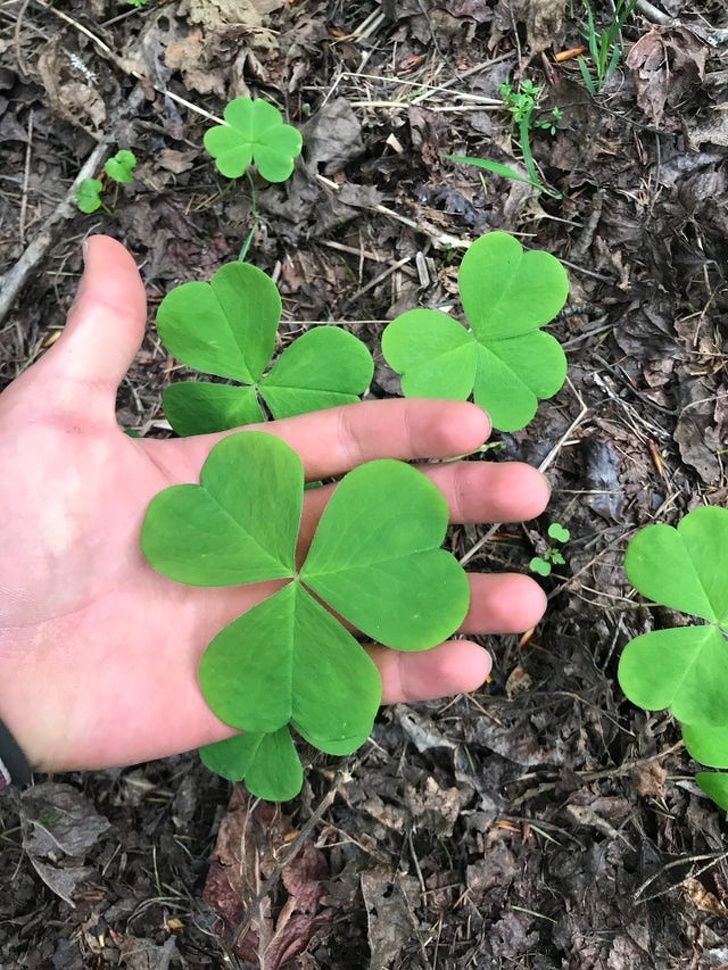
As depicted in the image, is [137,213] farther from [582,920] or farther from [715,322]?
[582,920]

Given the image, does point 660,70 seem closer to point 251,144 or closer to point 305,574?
point 251,144

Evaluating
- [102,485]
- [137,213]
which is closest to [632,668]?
[102,485]

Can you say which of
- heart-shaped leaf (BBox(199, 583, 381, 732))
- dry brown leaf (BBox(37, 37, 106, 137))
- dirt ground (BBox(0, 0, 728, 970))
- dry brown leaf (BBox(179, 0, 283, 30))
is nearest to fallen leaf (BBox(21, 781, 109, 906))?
dirt ground (BBox(0, 0, 728, 970))

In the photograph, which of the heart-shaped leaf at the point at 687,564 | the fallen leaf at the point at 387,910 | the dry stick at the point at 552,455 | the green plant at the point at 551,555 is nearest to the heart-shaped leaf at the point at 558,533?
the green plant at the point at 551,555

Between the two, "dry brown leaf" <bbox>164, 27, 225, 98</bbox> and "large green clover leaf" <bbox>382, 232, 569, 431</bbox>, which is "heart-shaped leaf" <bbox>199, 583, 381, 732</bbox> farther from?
"dry brown leaf" <bbox>164, 27, 225, 98</bbox>

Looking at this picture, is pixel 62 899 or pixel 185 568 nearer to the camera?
pixel 185 568

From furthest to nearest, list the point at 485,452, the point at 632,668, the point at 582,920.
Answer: the point at 485,452 < the point at 582,920 < the point at 632,668
